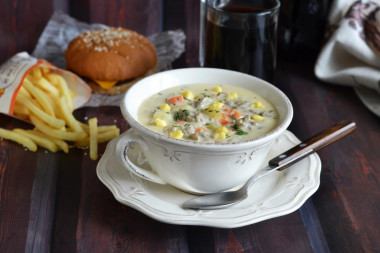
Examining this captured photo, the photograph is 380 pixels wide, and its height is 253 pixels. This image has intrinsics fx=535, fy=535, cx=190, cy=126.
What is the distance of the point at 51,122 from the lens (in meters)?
2.13

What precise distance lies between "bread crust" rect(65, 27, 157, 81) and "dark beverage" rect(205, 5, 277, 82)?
14.5 inches

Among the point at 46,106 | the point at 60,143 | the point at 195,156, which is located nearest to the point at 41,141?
the point at 60,143

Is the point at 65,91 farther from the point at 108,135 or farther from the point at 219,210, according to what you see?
the point at 219,210

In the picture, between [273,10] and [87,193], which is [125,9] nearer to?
[273,10]

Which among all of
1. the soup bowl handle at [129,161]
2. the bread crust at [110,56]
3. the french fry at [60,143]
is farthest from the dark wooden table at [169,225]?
the bread crust at [110,56]

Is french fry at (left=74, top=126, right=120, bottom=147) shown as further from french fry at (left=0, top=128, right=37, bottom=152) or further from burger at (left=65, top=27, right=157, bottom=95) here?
burger at (left=65, top=27, right=157, bottom=95)

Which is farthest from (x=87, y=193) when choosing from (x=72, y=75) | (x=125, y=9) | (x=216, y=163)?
(x=125, y=9)

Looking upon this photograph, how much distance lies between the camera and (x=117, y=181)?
1.74 meters

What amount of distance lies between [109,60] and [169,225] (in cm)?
119

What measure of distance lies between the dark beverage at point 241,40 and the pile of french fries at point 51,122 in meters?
0.65

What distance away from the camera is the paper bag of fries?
2123 millimetres

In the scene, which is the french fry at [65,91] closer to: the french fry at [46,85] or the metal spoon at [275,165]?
the french fry at [46,85]

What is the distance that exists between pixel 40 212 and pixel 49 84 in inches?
30.3

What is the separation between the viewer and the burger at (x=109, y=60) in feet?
8.68
